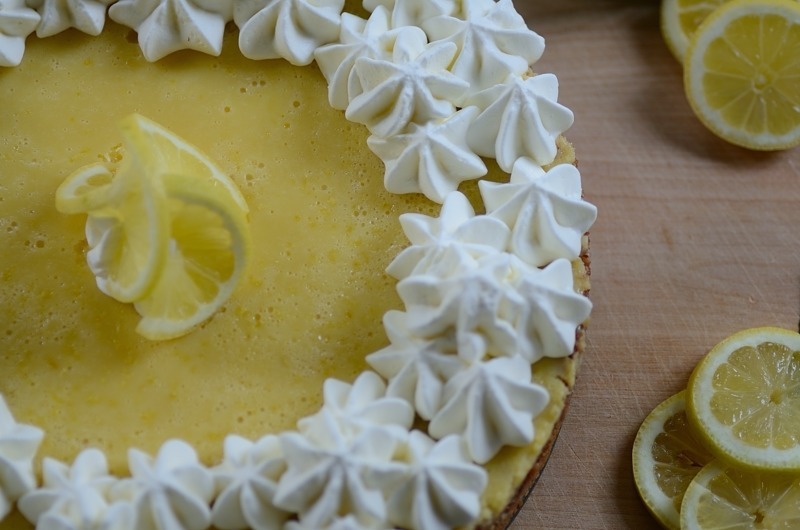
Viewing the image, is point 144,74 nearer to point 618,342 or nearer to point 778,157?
point 618,342

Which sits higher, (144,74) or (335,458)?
(144,74)

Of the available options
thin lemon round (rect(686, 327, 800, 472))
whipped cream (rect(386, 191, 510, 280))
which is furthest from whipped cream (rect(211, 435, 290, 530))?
thin lemon round (rect(686, 327, 800, 472))

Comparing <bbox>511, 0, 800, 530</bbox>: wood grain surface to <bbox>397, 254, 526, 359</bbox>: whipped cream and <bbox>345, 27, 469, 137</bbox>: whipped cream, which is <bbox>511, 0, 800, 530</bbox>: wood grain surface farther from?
<bbox>345, 27, 469, 137</bbox>: whipped cream

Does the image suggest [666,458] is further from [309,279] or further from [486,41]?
[486,41]

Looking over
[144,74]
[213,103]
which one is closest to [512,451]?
[213,103]

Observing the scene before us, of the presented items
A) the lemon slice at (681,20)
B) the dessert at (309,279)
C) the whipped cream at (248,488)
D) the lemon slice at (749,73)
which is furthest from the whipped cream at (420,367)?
the lemon slice at (681,20)
